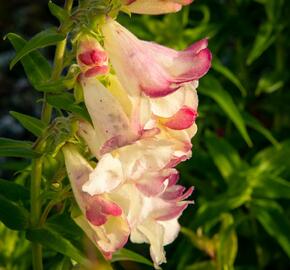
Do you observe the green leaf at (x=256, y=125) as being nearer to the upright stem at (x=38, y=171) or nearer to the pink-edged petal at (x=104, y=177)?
the upright stem at (x=38, y=171)

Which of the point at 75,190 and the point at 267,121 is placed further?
the point at 267,121

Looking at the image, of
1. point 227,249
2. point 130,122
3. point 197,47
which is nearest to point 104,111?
point 130,122

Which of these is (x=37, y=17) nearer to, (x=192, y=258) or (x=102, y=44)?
(x=192, y=258)

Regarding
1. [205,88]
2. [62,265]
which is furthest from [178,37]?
[62,265]

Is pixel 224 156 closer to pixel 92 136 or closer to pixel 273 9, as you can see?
pixel 273 9

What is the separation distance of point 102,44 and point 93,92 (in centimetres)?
8

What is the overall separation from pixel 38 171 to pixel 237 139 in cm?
133

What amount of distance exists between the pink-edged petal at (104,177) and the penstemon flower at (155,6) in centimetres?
22

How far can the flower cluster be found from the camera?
1.34 meters

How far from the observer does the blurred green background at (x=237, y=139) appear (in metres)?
2.46

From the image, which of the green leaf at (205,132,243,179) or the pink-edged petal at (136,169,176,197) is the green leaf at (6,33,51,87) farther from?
the green leaf at (205,132,243,179)

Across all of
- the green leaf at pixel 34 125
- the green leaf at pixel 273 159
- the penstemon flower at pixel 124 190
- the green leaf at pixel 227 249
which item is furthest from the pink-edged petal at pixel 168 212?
the green leaf at pixel 273 159

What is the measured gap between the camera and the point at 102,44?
1.40 meters

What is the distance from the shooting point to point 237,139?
277 cm
